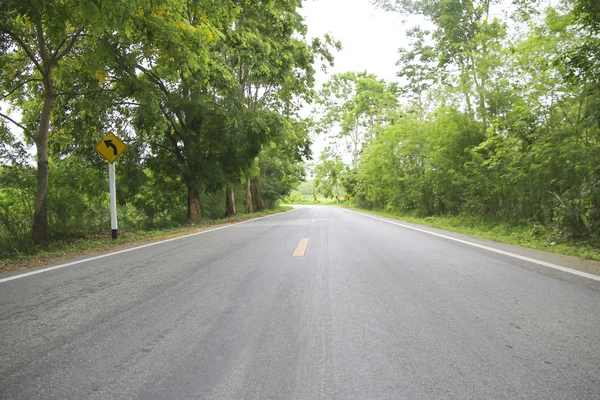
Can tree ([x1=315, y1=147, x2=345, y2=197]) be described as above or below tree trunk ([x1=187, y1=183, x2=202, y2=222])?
above

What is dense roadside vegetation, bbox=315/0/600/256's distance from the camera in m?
7.50

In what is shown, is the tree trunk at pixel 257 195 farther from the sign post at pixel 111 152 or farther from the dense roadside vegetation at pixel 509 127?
the sign post at pixel 111 152

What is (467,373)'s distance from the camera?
202 centimetres

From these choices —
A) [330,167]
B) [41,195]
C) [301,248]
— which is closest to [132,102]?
[41,195]

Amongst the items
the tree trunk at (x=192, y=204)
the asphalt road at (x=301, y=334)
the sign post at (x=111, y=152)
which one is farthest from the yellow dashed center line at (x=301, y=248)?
the tree trunk at (x=192, y=204)

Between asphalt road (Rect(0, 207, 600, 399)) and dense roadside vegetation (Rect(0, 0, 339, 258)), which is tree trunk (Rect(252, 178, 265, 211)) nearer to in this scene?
dense roadside vegetation (Rect(0, 0, 339, 258))

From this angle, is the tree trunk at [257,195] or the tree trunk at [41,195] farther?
the tree trunk at [257,195]

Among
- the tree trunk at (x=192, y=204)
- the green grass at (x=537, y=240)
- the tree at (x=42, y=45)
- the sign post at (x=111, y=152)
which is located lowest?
the green grass at (x=537, y=240)

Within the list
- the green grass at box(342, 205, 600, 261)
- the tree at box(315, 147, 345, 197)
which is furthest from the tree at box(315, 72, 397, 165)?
the green grass at box(342, 205, 600, 261)

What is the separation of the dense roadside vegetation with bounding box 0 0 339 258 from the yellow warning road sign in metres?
1.14

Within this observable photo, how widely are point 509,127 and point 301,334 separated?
10866mm

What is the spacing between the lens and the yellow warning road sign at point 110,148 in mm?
8922

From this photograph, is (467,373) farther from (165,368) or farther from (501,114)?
(501,114)

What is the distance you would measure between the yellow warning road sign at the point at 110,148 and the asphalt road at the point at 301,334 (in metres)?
4.95
